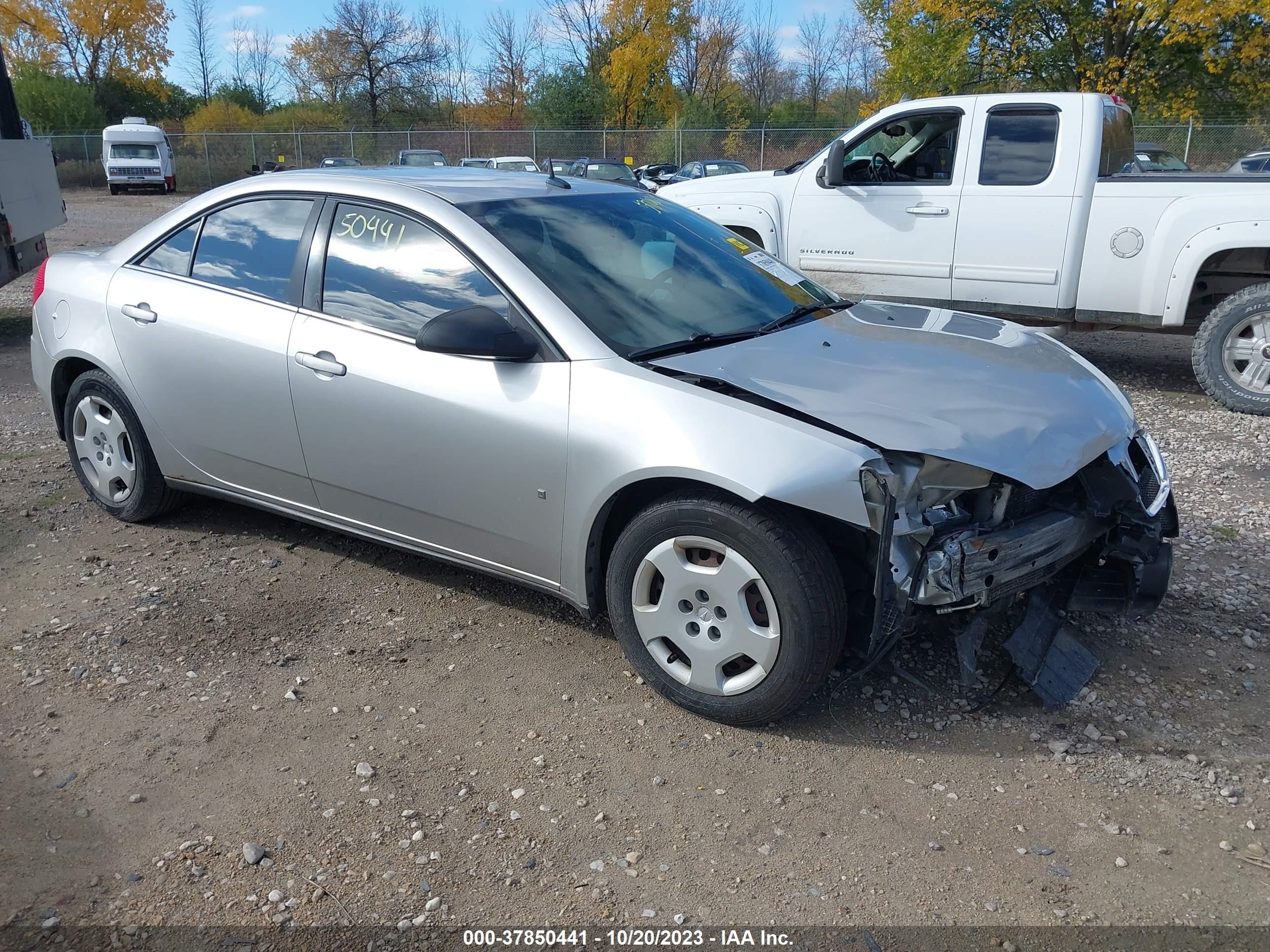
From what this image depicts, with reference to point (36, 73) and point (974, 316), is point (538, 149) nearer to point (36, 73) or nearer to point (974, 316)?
point (36, 73)

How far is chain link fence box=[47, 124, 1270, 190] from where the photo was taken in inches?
1278

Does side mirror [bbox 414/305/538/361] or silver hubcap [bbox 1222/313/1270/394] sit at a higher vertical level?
side mirror [bbox 414/305/538/361]

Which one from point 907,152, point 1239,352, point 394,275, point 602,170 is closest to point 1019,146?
point 907,152

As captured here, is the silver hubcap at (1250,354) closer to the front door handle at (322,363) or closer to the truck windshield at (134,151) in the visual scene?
the front door handle at (322,363)

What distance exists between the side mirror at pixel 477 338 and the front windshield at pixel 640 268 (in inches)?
9.4

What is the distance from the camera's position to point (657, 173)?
89.8 feet

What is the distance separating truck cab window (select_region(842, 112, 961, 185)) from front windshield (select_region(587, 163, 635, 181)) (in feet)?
48.4

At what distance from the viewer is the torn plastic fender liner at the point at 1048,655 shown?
3391 mm

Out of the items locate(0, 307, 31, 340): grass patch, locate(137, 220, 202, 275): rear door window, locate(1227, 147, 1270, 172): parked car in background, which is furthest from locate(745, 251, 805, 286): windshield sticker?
locate(1227, 147, 1270, 172): parked car in background

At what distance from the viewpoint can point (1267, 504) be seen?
526 cm

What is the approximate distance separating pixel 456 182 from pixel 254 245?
0.91 m

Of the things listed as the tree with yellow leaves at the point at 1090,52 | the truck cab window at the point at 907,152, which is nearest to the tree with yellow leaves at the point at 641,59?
the tree with yellow leaves at the point at 1090,52

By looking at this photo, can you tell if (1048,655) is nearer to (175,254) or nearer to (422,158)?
(175,254)

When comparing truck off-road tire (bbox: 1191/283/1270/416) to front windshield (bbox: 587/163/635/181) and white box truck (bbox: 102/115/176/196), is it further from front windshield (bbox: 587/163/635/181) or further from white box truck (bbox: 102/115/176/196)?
white box truck (bbox: 102/115/176/196)
